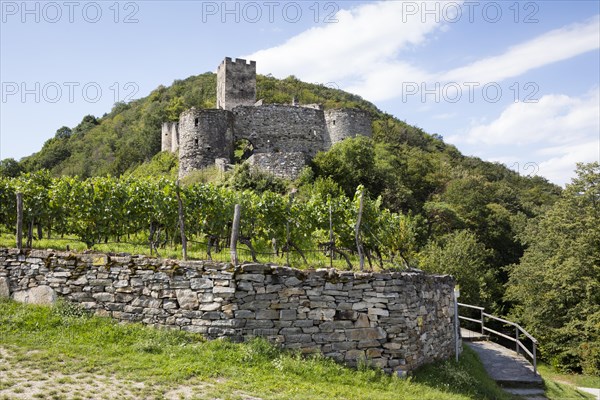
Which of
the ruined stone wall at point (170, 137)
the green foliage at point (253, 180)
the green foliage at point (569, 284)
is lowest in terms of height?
the green foliage at point (569, 284)

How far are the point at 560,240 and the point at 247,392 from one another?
73.7 ft

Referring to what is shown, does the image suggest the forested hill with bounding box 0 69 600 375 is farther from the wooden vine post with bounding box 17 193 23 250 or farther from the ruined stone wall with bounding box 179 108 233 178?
the ruined stone wall with bounding box 179 108 233 178

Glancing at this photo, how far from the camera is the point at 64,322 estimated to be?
1013cm

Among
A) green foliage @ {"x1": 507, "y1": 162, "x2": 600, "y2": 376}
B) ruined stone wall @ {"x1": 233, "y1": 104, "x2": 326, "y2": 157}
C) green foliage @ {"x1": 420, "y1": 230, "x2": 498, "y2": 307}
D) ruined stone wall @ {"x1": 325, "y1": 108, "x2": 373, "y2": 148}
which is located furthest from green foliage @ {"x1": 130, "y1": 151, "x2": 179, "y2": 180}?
green foliage @ {"x1": 507, "y1": 162, "x2": 600, "y2": 376}

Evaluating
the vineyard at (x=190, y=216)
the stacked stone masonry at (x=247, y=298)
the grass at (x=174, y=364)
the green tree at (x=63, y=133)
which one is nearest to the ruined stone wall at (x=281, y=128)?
the vineyard at (x=190, y=216)

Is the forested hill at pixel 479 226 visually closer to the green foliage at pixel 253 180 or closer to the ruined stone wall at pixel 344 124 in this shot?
the green foliage at pixel 253 180

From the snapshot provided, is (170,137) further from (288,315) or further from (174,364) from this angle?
(174,364)

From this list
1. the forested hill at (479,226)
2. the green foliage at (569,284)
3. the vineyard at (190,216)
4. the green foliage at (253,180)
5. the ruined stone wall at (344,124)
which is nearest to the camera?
the vineyard at (190,216)

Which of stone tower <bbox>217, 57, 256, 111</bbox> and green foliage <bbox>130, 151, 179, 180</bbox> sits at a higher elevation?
stone tower <bbox>217, 57, 256, 111</bbox>

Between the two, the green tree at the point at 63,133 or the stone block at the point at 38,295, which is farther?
the green tree at the point at 63,133

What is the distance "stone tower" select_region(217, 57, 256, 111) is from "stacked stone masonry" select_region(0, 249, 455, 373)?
100 feet

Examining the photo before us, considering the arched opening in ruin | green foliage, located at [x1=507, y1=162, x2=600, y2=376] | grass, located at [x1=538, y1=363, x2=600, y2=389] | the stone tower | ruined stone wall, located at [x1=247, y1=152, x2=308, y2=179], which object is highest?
the stone tower

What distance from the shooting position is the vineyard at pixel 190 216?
1402cm

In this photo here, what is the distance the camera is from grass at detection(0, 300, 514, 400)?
27.4 ft
